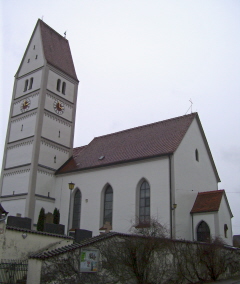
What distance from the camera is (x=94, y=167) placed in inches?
1170

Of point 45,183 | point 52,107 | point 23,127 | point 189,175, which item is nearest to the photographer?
point 189,175

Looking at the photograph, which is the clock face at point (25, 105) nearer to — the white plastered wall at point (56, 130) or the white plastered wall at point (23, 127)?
the white plastered wall at point (23, 127)

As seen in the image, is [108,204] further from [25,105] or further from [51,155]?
[25,105]

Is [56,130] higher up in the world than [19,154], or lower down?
higher up

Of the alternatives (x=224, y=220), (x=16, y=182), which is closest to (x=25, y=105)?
(x=16, y=182)

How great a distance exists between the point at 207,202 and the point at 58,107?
1827 cm

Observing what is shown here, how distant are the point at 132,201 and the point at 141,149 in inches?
178

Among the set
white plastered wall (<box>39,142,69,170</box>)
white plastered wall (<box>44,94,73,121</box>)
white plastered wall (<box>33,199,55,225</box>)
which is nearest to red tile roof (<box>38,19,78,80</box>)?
white plastered wall (<box>44,94,73,121</box>)

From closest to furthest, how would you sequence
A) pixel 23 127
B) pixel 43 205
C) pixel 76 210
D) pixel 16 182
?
pixel 76 210, pixel 43 205, pixel 16 182, pixel 23 127

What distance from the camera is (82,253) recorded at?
48.0 feet

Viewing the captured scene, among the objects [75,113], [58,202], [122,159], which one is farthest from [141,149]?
[75,113]

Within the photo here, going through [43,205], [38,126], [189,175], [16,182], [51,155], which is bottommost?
[43,205]

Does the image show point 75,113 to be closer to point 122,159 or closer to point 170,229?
point 122,159

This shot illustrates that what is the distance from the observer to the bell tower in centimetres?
3186
